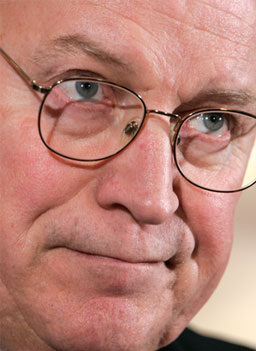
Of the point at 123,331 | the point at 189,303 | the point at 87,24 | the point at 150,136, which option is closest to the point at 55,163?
the point at 150,136

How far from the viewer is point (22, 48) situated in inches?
64.4

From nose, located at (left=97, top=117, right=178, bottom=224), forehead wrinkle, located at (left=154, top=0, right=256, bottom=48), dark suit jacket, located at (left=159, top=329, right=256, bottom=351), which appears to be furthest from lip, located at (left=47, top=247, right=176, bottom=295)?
dark suit jacket, located at (left=159, top=329, right=256, bottom=351)

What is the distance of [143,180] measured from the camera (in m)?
1.61

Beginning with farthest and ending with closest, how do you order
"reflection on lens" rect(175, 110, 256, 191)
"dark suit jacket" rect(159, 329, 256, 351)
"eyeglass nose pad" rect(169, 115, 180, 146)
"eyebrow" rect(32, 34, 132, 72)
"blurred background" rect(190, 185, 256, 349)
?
"blurred background" rect(190, 185, 256, 349), "dark suit jacket" rect(159, 329, 256, 351), "reflection on lens" rect(175, 110, 256, 191), "eyeglass nose pad" rect(169, 115, 180, 146), "eyebrow" rect(32, 34, 132, 72)

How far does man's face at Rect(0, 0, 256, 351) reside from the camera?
1.62 meters

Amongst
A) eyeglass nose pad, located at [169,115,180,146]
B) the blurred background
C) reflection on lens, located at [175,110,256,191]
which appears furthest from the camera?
the blurred background

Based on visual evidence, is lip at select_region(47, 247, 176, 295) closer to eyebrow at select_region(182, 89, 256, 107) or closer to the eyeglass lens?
the eyeglass lens

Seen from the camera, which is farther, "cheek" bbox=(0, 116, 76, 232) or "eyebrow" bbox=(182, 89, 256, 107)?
"eyebrow" bbox=(182, 89, 256, 107)

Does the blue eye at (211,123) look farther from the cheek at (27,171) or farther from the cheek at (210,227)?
the cheek at (27,171)

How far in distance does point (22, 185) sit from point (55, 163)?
10 cm

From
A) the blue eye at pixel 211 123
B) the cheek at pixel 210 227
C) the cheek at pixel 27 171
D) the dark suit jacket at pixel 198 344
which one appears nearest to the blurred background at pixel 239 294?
the dark suit jacket at pixel 198 344

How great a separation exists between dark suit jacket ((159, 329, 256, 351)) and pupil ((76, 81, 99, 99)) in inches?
48.4

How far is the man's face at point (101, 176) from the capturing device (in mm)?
1616

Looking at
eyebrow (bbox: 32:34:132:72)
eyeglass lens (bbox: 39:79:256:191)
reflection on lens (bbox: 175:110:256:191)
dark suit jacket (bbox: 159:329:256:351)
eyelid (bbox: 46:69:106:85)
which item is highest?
eyebrow (bbox: 32:34:132:72)
